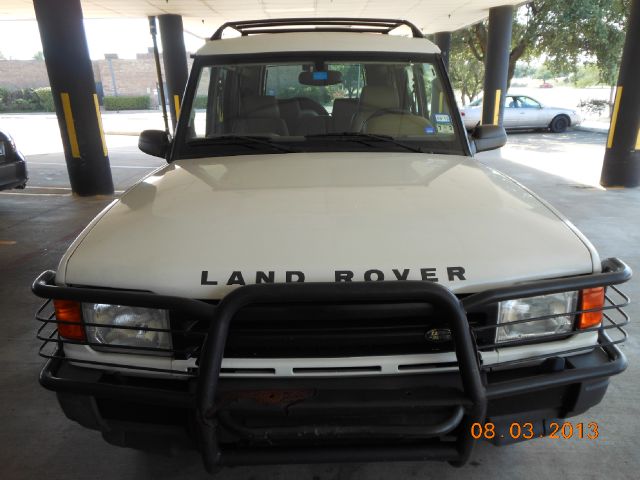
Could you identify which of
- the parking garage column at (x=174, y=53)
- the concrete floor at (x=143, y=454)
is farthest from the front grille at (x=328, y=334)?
the parking garage column at (x=174, y=53)

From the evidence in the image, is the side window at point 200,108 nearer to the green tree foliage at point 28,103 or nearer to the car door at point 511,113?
the car door at point 511,113

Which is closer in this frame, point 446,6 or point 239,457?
point 239,457

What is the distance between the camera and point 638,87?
24.0 feet

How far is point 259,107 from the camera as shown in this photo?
297 cm

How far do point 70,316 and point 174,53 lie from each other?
12143 mm

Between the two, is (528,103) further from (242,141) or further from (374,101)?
(242,141)

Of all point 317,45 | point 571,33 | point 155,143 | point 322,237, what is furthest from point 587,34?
point 322,237

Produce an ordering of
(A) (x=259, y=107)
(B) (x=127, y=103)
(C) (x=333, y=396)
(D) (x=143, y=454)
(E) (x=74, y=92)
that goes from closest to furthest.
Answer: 1. (C) (x=333, y=396)
2. (D) (x=143, y=454)
3. (A) (x=259, y=107)
4. (E) (x=74, y=92)
5. (B) (x=127, y=103)

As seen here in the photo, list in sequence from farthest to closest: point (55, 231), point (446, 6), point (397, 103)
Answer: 1. point (446, 6)
2. point (55, 231)
3. point (397, 103)

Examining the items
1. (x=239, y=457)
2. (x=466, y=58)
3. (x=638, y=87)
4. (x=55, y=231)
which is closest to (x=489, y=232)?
(x=239, y=457)

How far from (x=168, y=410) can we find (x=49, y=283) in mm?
653

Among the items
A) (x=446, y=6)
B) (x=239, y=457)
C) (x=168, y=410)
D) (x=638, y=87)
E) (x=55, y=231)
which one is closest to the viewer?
(x=239, y=457)

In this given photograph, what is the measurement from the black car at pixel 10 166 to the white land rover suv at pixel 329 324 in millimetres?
5342

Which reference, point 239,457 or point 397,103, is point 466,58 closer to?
point 397,103
